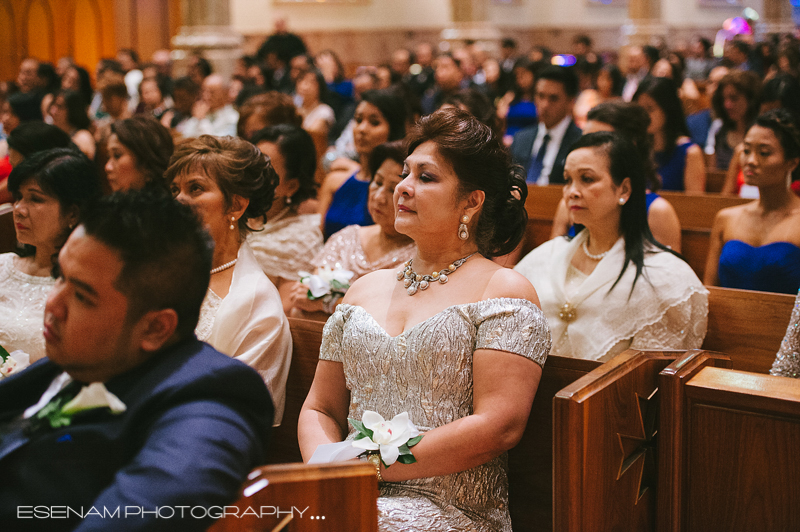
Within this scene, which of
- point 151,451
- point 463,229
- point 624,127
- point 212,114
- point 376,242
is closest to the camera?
point 151,451

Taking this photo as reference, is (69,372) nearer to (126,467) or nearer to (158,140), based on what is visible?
(126,467)

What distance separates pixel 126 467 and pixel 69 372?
8.5 inches

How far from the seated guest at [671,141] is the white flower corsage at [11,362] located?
12.2 feet

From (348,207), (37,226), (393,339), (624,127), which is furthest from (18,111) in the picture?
(393,339)

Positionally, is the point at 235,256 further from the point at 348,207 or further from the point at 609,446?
the point at 348,207

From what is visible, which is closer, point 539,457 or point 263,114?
point 539,457

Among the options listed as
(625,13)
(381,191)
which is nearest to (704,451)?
(381,191)

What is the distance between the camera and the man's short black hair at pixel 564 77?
Result: 16.7 ft

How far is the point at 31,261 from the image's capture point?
2799 mm

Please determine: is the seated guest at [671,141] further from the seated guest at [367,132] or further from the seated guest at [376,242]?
the seated guest at [376,242]

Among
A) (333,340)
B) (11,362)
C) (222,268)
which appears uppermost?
(222,268)

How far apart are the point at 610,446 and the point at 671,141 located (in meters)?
3.46

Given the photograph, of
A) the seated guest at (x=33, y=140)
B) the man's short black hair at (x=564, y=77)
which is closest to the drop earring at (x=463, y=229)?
the seated guest at (x=33, y=140)

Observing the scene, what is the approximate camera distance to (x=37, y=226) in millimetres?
2721
